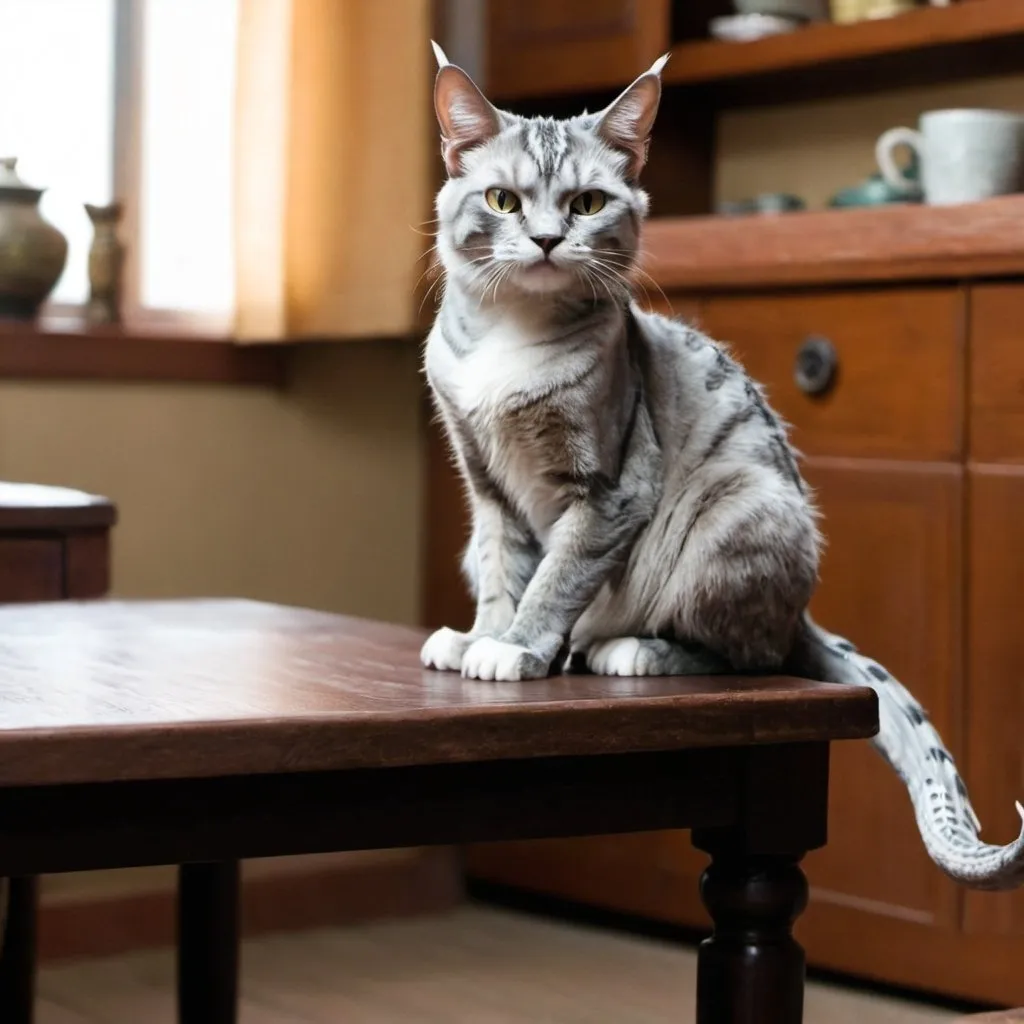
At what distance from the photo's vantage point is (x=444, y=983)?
238cm

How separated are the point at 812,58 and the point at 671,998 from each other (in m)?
1.33

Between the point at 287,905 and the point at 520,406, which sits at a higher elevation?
the point at 520,406

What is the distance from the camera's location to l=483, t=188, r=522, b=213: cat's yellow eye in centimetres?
123

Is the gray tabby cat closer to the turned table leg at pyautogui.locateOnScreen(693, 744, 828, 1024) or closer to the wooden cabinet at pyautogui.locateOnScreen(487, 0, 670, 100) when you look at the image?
the turned table leg at pyautogui.locateOnScreen(693, 744, 828, 1024)

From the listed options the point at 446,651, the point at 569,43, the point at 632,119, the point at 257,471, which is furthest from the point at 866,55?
the point at 446,651

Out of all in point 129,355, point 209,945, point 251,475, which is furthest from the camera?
point 251,475

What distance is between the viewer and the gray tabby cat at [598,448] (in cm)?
121

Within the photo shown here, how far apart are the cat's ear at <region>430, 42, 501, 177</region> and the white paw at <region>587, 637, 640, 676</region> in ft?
1.19

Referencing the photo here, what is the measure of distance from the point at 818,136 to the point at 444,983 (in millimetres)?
1453

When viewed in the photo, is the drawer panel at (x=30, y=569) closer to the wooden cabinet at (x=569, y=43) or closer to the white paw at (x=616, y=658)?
the white paw at (x=616, y=658)

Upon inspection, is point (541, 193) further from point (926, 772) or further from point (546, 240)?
point (926, 772)

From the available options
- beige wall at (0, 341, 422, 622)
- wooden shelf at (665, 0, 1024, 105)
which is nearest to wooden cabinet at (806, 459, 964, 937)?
wooden shelf at (665, 0, 1024, 105)

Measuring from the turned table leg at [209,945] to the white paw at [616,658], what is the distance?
473 millimetres

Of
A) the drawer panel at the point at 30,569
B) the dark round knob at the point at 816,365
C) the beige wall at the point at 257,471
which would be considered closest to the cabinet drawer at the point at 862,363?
the dark round knob at the point at 816,365
